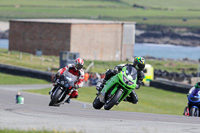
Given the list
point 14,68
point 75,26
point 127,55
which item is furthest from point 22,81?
point 127,55

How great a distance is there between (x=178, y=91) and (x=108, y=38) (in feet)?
148

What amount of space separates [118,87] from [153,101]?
17.9m

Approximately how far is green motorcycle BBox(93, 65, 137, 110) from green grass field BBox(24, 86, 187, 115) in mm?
11977

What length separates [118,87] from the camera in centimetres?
1319

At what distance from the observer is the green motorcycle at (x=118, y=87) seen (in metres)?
13.1

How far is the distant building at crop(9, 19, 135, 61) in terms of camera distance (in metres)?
75.0

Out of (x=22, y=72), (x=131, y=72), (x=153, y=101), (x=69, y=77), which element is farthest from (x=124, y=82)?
(x=22, y=72)

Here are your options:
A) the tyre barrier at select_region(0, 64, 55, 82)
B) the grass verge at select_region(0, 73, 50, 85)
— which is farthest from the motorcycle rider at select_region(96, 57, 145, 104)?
the tyre barrier at select_region(0, 64, 55, 82)

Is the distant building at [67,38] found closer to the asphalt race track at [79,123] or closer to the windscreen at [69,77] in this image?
the windscreen at [69,77]

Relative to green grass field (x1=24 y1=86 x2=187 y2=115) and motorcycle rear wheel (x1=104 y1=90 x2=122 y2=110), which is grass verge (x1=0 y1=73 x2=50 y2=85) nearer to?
green grass field (x1=24 y1=86 x2=187 y2=115)

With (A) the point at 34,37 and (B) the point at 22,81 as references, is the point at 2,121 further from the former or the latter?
(A) the point at 34,37

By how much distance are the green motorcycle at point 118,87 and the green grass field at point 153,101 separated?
1198cm

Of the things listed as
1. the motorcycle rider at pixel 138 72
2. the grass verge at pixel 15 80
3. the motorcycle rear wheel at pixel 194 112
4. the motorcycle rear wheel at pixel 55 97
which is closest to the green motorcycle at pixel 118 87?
the motorcycle rider at pixel 138 72

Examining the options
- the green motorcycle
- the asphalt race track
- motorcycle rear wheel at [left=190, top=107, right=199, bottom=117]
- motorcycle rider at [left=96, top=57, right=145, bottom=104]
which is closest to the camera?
the asphalt race track
